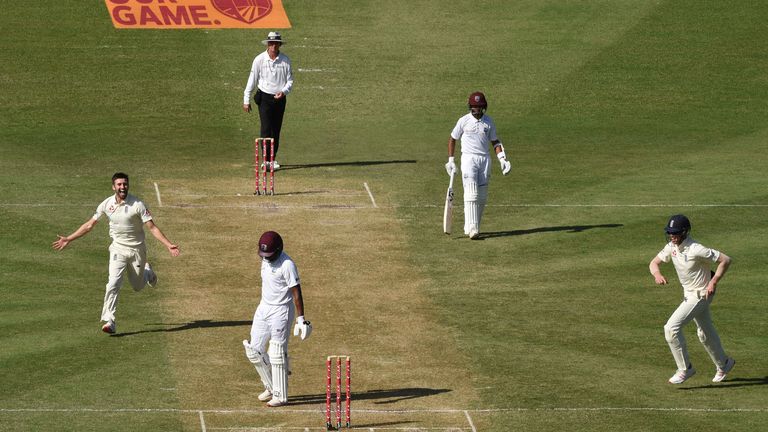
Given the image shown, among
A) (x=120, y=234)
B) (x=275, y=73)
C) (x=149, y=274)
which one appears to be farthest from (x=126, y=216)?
(x=275, y=73)

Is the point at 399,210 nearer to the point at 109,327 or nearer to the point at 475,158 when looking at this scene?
the point at 475,158

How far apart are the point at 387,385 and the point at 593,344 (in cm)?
357

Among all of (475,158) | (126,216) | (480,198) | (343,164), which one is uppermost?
Answer: (343,164)

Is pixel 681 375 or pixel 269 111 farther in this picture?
pixel 269 111

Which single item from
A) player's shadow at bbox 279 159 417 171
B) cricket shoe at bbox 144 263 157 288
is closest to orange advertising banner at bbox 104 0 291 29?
player's shadow at bbox 279 159 417 171

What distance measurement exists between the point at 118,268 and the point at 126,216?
78 centimetres

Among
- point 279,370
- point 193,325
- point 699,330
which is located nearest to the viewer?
point 279,370

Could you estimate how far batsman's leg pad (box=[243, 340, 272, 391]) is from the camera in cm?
2044

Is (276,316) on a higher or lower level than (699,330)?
higher

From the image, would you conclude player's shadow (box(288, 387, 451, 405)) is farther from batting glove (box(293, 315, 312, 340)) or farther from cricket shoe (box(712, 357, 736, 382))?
cricket shoe (box(712, 357, 736, 382))

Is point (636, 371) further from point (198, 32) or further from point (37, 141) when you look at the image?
point (198, 32)

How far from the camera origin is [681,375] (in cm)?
2164

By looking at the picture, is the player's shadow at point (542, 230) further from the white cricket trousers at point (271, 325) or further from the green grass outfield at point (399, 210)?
the white cricket trousers at point (271, 325)

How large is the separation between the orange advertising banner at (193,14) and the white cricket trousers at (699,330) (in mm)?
27263
